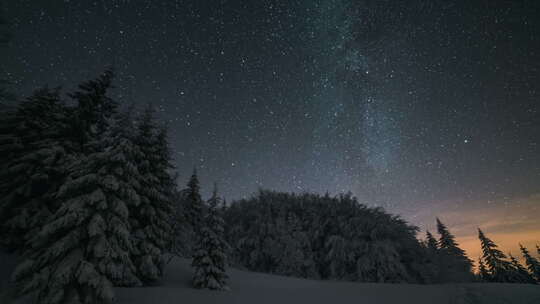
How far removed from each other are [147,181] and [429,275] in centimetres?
2795

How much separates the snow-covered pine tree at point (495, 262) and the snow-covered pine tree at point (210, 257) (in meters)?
48.4

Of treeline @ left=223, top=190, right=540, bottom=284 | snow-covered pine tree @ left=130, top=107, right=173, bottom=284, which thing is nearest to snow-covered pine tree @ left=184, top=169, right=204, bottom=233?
snow-covered pine tree @ left=130, top=107, right=173, bottom=284

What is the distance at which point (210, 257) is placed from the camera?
50.5ft

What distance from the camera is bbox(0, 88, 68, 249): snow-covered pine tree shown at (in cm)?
1203

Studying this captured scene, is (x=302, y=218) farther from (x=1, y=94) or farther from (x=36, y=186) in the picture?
(x=1, y=94)

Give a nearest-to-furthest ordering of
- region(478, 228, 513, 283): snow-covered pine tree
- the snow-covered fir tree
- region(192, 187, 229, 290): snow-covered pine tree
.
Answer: region(192, 187, 229, 290): snow-covered pine tree < the snow-covered fir tree < region(478, 228, 513, 283): snow-covered pine tree

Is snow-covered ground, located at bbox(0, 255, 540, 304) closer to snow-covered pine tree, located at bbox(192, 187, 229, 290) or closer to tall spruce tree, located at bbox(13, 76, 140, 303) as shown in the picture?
snow-covered pine tree, located at bbox(192, 187, 229, 290)

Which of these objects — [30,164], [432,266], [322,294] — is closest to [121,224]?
[30,164]

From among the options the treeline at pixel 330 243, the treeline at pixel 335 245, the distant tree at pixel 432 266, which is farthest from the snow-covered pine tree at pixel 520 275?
the distant tree at pixel 432 266

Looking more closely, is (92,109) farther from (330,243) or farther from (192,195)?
(330,243)

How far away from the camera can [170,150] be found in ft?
56.1

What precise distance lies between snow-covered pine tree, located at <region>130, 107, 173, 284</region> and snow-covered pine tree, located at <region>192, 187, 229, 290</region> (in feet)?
7.08

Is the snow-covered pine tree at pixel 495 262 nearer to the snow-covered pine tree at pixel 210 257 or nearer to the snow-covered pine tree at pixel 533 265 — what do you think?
the snow-covered pine tree at pixel 533 265

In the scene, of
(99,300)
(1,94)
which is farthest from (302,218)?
(1,94)
